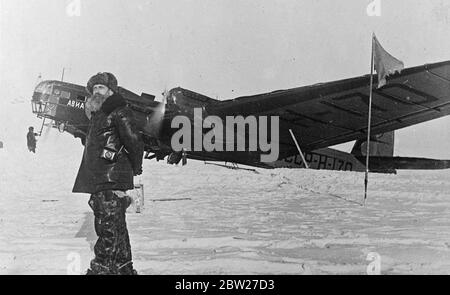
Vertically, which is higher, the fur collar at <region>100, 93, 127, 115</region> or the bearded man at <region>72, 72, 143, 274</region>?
the fur collar at <region>100, 93, 127, 115</region>

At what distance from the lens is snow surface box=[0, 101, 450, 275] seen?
4234 mm

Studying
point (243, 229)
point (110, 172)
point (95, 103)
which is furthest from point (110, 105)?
point (243, 229)

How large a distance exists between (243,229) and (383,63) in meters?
3.44

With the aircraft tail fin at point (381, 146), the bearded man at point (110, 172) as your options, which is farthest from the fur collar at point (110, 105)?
the aircraft tail fin at point (381, 146)

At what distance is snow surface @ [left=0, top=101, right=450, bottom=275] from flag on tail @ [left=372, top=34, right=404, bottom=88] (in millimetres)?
2283

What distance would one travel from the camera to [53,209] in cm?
715

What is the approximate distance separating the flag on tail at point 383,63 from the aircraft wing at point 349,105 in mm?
406

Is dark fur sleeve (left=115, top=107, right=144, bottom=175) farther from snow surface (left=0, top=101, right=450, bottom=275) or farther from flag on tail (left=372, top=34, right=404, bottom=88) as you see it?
flag on tail (left=372, top=34, right=404, bottom=88)

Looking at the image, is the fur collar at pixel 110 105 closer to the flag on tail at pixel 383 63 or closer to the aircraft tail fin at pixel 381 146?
the flag on tail at pixel 383 63

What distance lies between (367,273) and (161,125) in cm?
681

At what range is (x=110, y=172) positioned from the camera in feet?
11.9

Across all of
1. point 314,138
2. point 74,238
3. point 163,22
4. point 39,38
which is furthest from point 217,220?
point 314,138

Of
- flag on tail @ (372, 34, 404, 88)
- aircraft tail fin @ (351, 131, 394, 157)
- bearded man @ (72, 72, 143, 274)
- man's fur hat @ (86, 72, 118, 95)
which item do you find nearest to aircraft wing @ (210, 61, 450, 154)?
flag on tail @ (372, 34, 404, 88)

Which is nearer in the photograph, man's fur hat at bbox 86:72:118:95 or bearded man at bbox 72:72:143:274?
bearded man at bbox 72:72:143:274
